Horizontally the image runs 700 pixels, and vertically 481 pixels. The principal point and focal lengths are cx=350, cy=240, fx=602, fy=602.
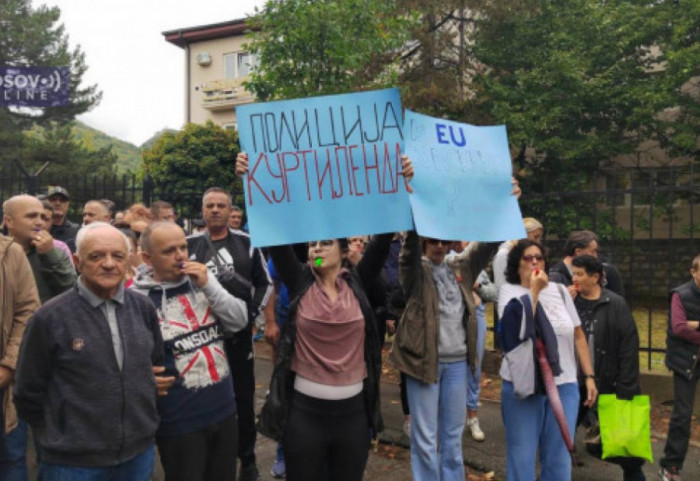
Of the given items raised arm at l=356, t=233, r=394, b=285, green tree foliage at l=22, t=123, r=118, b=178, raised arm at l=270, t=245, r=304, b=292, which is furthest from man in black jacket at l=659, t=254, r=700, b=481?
green tree foliage at l=22, t=123, r=118, b=178

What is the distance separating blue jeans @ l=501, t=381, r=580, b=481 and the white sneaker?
164cm

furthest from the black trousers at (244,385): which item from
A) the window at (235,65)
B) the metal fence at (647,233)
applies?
the window at (235,65)

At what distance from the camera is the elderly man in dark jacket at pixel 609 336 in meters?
4.15

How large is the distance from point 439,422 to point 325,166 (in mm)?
1919

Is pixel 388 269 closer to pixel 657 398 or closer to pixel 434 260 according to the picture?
pixel 434 260

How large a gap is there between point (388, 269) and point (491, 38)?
39.5 feet

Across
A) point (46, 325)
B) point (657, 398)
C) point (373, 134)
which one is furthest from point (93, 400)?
point (657, 398)

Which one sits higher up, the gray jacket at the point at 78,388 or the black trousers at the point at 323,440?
the gray jacket at the point at 78,388

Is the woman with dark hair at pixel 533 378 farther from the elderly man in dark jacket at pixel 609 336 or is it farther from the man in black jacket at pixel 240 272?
the man in black jacket at pixel 240 272

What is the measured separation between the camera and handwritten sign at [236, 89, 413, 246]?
2994mm

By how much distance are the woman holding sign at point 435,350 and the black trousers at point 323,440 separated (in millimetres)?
854

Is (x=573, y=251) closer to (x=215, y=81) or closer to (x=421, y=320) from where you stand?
(x=421, y=320)

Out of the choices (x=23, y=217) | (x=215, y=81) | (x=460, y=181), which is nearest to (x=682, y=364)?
(x=460, y=181)

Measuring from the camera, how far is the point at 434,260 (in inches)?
157
